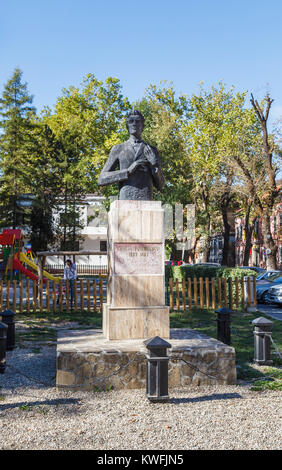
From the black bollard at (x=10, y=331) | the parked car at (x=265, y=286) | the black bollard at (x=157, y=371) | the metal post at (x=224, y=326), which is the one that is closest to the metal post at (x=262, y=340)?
the metal post at (x=224, y=326)

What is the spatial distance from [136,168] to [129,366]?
3.20m

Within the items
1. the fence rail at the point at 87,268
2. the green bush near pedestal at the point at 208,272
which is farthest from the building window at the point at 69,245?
the green bush near pedestal at the point at 208,272

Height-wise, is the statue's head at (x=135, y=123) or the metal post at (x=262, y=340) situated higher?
the statue's head at (x=135, y=123)

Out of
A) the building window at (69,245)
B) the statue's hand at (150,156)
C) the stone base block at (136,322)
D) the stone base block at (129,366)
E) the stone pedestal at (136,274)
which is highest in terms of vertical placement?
the statue's hand at (150,156)

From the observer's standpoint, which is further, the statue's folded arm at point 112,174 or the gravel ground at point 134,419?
the statue's folded arm at point 112,174

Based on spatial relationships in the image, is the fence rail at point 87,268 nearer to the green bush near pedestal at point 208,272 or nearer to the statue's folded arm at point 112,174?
the green bush near pedestal at point 208,272

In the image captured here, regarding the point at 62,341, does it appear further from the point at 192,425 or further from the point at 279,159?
the point at 279,159

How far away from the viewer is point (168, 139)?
2805 centimetres

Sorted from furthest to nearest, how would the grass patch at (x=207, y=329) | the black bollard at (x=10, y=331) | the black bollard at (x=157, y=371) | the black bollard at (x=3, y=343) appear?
1. the black bollard at (x=10, y=331)
2. the grass patch at (x=207, y=329)
3. the black bollard at (x=3, y=343)
4. the black bollard at (x=157, y=371)

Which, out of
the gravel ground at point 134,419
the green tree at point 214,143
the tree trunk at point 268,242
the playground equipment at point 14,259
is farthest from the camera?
the green tree at point 214,143

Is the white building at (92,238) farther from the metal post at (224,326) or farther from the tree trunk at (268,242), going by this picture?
the metal post at (224,326)

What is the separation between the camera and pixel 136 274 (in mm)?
7031

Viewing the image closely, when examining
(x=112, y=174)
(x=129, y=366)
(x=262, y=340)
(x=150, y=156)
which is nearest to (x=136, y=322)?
(x=129, y=366)

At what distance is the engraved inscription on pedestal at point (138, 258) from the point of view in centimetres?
700
